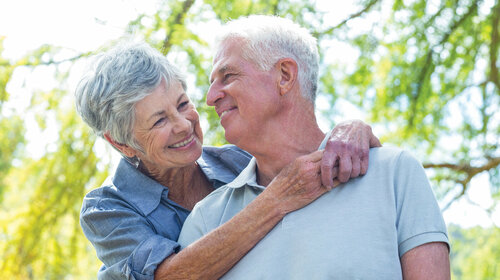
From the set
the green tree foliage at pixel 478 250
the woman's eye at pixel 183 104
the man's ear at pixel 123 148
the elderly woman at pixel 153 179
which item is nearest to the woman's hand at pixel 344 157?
the elderly woman at pixel 153 179

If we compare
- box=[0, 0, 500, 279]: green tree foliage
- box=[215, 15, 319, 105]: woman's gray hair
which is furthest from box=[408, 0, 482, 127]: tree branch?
box=[215, 15, 319, 105]: woman's gray hair

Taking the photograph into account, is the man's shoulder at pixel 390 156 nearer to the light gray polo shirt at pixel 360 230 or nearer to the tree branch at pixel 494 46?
the light gray polo shirt at pixel 360 230

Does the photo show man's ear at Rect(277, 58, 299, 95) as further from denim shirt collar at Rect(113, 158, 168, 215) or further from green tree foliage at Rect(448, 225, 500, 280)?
green tree foliage at Rect(448, 225, 500, 280)

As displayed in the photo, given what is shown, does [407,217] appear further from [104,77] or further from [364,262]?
[104,77]

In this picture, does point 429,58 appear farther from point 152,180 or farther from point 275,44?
point 152,180

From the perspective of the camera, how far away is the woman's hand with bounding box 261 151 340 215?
5.98ft

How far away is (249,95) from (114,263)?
0.80 m

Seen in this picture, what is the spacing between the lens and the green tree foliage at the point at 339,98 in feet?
12.0

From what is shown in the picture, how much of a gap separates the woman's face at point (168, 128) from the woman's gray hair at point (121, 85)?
0.10ft

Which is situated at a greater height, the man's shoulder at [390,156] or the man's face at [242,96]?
the man's face at [242,96]

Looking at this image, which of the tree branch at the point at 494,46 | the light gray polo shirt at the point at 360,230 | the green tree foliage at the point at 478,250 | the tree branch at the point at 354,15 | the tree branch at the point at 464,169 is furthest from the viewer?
the green tree foliage at the point at 478,250

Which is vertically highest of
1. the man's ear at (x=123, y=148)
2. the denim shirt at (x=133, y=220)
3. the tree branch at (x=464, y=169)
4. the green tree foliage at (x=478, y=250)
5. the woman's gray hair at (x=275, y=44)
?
the woman's gray hair at (x=275, y=44)

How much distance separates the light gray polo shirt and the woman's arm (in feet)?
0.09

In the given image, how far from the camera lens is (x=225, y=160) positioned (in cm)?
263
